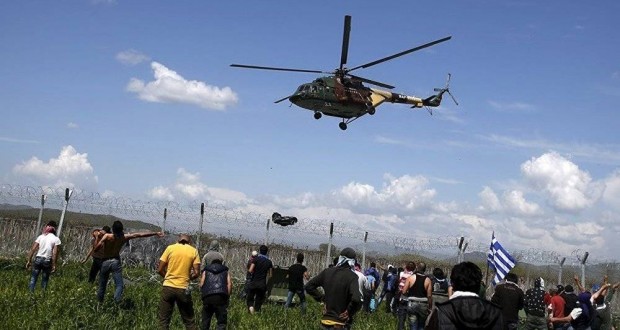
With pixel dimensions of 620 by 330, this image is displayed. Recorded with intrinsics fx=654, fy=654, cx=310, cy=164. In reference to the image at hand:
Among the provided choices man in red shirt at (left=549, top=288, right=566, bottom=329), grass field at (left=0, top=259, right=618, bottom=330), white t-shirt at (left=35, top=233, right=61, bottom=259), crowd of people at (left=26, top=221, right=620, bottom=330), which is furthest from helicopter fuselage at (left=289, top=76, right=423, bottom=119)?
man in red shirt at (left=549, top=288, right=566, bottom=329)

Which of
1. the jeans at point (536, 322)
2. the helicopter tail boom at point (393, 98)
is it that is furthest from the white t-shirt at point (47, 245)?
the helicopter tail boom at point (393, 98)

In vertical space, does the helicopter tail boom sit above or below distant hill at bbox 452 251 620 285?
above

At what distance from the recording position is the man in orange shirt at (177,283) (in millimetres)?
9133

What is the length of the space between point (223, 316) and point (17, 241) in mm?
15523

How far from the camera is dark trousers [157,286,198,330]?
29.9ft

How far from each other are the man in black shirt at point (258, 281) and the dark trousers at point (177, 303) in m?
4.22

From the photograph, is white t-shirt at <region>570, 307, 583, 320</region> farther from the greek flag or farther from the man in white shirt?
the man in white shirt

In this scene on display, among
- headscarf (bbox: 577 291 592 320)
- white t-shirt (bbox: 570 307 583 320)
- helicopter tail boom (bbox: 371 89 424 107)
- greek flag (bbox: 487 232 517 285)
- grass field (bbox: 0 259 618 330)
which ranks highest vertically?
helicopter tail boom (bbox: 371 89 424 107)

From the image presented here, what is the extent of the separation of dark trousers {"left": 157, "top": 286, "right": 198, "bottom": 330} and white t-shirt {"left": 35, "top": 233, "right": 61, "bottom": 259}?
15.1 feet

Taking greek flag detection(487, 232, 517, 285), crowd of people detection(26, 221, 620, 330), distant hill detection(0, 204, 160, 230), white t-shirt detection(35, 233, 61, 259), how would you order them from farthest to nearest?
1. distant hill detection(0, 204, 160, 230)
2. greek flag detection(487, 232, 517, 285)
3. white t-shirt detection(35, 233, 61, 259)
4. crowd of people detection(26, 221, 620, 330)

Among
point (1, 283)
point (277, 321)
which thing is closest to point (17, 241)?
point (1, 283)

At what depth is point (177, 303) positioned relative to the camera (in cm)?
916

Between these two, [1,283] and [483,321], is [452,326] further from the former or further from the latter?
[1,283]

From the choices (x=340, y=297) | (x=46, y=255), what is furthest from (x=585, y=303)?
(x=46, y=255)
